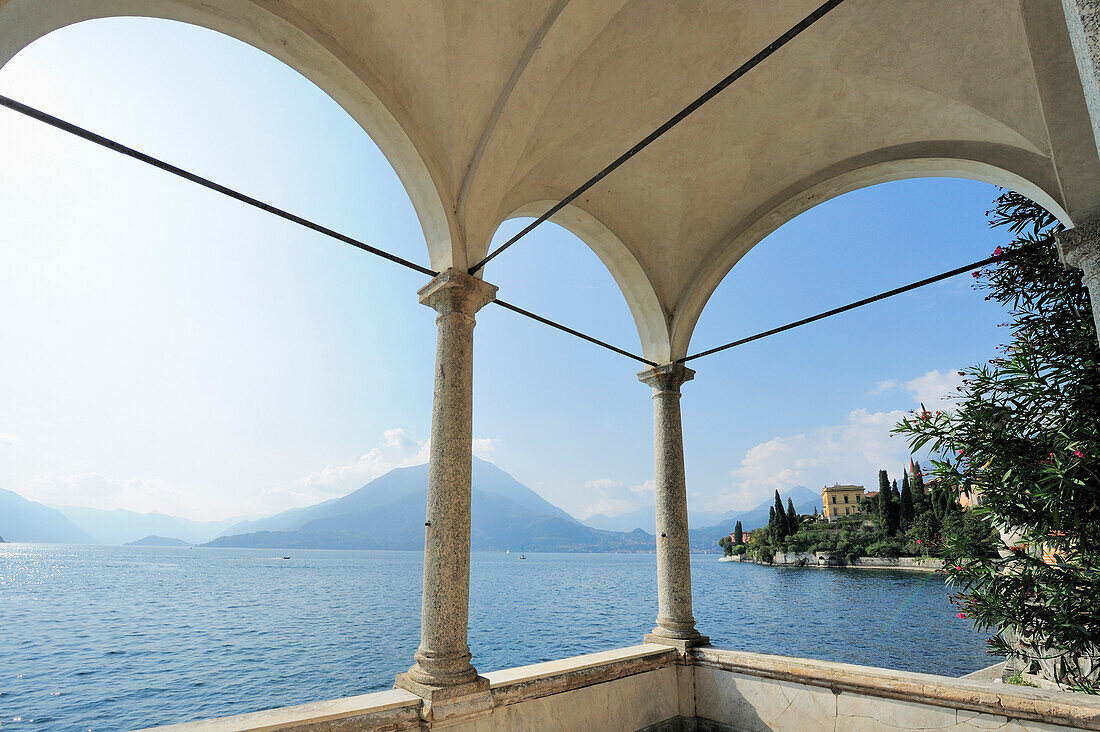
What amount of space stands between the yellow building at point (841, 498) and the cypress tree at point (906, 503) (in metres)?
28.6

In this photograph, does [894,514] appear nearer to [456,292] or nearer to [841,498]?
[841,498]

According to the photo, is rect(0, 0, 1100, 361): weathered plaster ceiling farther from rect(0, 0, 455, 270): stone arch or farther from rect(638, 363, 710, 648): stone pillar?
rect(638, 363, 710, 648): stone pillar

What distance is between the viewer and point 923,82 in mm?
5055

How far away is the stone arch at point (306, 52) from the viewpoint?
3341 mm

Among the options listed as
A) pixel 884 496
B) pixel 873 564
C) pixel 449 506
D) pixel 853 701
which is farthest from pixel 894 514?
pixel 449 506

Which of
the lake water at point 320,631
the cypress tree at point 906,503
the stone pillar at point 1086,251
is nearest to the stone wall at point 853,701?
the stone pillar at point 1086,251

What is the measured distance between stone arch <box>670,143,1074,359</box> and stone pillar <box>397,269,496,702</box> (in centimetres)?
303

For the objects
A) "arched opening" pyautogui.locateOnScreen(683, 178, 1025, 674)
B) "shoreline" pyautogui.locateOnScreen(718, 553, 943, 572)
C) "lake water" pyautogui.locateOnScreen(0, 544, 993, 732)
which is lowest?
"lake water" pyautogui.locateOnScreen(0, 544, 993, 732)

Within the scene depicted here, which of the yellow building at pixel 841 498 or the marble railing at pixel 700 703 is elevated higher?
the yellow building at pixel 841 498

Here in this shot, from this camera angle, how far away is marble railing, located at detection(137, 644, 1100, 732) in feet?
12.0

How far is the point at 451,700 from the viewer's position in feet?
12.6

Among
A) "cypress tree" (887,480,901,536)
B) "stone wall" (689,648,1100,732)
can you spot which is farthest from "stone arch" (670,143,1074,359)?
"cypress tree" (887,480,901,536)

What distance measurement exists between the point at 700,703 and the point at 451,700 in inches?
111

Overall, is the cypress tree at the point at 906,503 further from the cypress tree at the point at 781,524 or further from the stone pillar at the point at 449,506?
the stone pillar at the point at 449,506
